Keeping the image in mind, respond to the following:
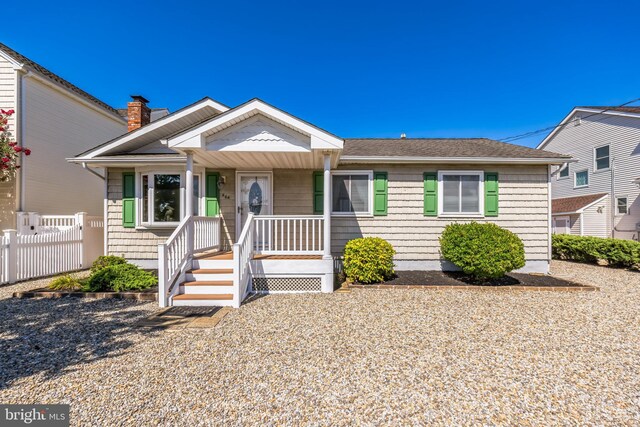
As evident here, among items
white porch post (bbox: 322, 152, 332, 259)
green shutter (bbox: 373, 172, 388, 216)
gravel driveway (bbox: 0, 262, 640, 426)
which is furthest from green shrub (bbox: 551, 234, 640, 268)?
white porch post (bbox: 322, 152, 332, 259)

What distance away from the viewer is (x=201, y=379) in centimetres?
289

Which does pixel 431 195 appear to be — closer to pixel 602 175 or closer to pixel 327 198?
pixel 327 198

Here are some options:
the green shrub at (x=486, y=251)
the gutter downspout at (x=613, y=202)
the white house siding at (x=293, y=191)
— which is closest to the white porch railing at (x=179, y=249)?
the white house siding at (x=293, y=191)

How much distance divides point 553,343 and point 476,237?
312 centimetres

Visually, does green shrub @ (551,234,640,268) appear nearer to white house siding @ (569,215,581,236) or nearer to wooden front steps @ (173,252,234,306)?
white house siding @ (569,215,581,236)

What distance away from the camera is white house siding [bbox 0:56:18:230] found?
919cm

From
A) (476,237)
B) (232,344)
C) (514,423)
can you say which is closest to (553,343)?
(514,423)

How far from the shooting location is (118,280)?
613cm

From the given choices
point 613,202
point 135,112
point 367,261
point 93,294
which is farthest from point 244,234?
point 613,202

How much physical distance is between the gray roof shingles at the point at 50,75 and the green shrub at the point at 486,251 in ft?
44.4

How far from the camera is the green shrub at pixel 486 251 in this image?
249 inches

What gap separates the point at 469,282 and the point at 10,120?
13766 mm

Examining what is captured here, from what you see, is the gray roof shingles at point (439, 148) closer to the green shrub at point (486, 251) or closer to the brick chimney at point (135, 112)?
the green shrub at point (486, 251)
